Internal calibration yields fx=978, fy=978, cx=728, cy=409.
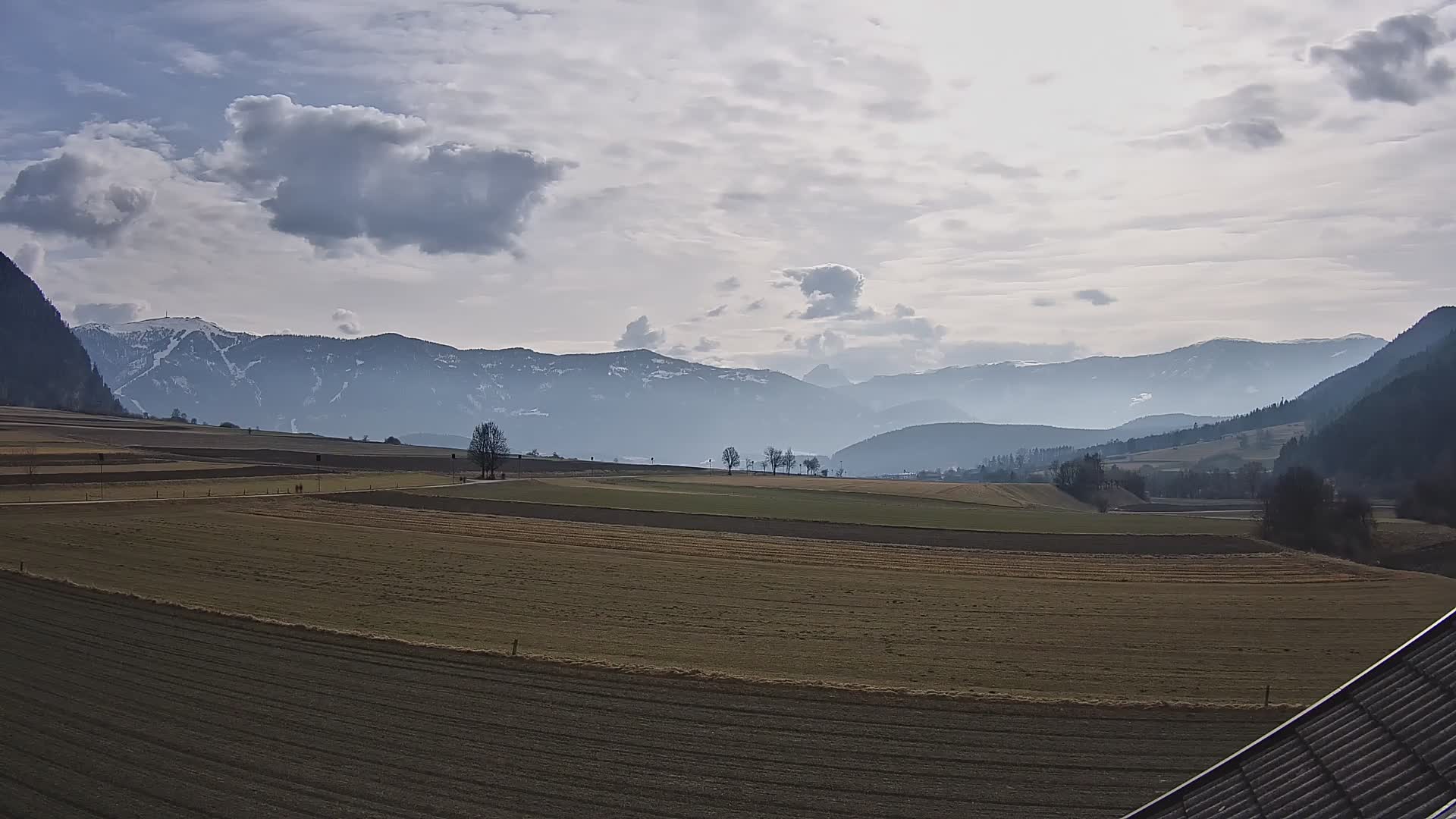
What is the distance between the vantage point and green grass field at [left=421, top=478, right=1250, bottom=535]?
269ft

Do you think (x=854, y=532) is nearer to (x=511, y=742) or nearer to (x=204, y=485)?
(x=511, y=742)

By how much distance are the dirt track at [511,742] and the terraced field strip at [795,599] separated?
2.75 m

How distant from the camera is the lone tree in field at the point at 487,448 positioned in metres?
128

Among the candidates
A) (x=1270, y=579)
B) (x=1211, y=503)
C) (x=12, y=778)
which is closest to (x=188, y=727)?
(x=12, y=778)

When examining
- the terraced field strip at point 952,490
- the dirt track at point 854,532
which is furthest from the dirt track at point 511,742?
the terraced field strip at point 952,490

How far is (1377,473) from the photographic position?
149875 mm

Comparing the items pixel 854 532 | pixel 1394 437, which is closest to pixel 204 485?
pixel 854 532

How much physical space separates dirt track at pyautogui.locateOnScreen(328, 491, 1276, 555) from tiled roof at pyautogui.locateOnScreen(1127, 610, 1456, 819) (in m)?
54.2

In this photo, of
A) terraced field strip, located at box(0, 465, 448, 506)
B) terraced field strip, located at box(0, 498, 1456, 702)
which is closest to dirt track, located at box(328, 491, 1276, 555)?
terraced field strip, located at box(0, 498, 1456, 702)

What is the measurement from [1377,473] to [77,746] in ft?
565

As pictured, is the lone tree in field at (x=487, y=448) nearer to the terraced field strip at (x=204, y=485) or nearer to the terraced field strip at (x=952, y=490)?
the terraced field strip at (x=204, y=485)

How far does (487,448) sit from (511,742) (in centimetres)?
11415

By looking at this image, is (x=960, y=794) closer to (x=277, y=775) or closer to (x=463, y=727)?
(x=463, y=727)

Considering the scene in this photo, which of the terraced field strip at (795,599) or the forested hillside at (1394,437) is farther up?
the forested hillside at (1394,437)
